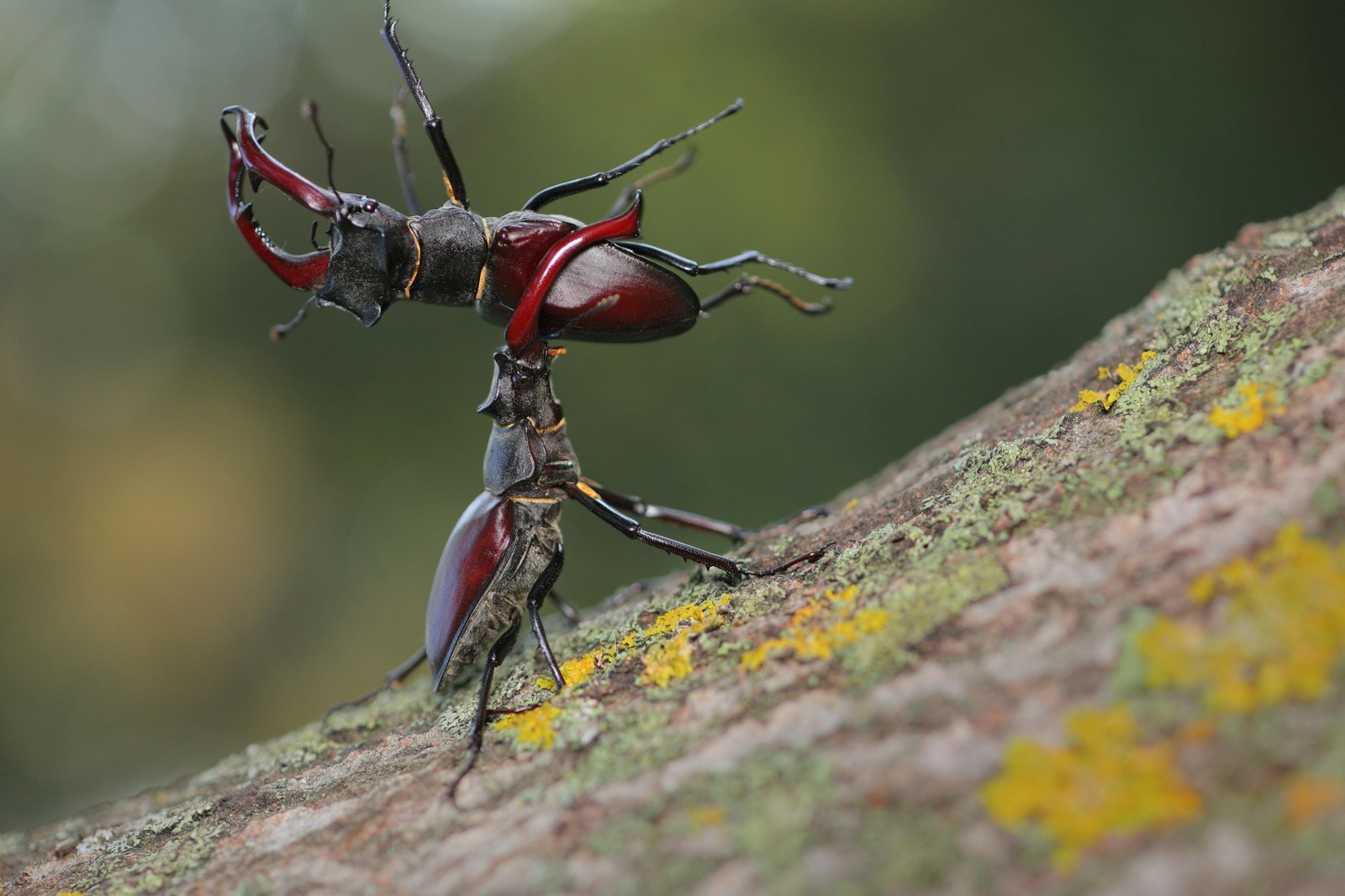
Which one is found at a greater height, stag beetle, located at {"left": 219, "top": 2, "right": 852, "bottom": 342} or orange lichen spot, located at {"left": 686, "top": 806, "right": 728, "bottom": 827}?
stag beetle, located at {"left": 219, "top": 2, "right": 852, "bottom": 342}

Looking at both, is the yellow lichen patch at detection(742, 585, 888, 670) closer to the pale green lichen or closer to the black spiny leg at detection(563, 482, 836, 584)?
the black spiny leg at detection(563, 482, 836, 584)

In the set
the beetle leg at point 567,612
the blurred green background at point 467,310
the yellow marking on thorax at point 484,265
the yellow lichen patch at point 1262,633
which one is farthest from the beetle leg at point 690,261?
the blurred green background at point 467,310

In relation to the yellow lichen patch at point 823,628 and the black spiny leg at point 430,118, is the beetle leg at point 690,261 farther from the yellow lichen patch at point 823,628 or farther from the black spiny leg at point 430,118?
the yellow lichen patch at point 823,628

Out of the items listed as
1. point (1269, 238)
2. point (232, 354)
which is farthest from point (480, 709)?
point (232, 354)

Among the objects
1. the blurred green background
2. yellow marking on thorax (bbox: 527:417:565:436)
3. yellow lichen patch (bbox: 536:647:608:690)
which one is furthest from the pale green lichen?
the blurred green background

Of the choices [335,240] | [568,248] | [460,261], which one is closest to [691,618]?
[568,248]

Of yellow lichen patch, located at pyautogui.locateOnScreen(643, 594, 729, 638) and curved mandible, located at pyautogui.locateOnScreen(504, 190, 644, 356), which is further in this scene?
curved mandible, located at pyautogui.locateOnScreen(504, 190, 644, 356)

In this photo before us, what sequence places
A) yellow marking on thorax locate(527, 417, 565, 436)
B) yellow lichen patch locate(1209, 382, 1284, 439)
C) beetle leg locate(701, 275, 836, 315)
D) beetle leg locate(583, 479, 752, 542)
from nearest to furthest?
yellow lichen patch locate(1209, 382, 1284, 439) → yellow marking on thorax locate(527, 417, 565, 436) → beetle leg locate(701, 275, 836, 315) → beetle leg locate(583, 479, 752, 542)
